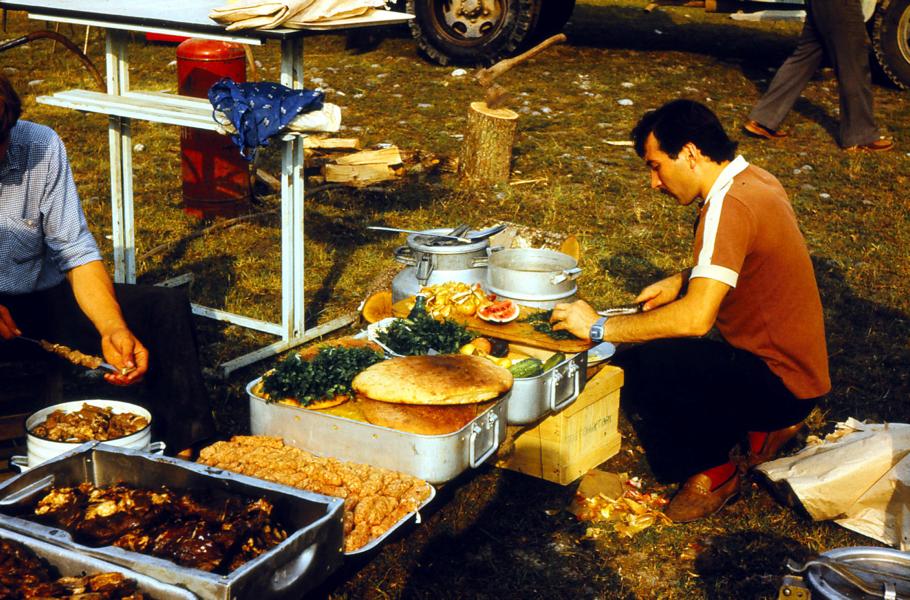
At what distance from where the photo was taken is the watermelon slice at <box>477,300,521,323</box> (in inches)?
157

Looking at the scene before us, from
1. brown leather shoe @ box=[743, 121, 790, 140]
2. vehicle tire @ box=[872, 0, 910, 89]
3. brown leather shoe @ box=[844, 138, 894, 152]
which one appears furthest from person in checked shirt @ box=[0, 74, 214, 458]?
vehicle tire @ box=[872, 0, 910, 89]

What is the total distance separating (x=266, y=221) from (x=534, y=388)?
4.32 m

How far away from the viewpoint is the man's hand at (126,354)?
350 centimetres

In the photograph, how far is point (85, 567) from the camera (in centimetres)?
234

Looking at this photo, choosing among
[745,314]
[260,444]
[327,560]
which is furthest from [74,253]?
[745,314]

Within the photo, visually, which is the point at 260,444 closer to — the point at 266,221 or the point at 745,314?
the point at 745,314

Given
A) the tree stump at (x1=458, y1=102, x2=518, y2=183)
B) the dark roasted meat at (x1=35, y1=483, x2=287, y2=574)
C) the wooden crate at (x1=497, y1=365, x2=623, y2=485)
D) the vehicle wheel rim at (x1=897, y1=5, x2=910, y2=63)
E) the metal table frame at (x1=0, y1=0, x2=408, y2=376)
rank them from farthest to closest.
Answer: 1. the vehicle wheel rim at (x1=897, y1=5, x2=910, y2=63)
2. the tree stump at (x1=458, y1=102, x2=518, y2=183)
3. the metal table frame at (x1=0, y1=0, x2=408, y2=376)
4. the wooden crate at (x1=497, y1=365, x2=623, y2=485)
5. the dark roasted meat at (x1=35, y1=483, x2=287, y2=574)

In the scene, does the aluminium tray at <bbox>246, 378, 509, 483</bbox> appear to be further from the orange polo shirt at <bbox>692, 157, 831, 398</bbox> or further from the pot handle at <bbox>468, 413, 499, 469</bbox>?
the orange polo shirt at <bbox>692, 157, 831, 398</bbox>

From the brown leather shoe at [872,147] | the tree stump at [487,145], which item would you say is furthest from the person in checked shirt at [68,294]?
the brown leather shoe at [872,147]

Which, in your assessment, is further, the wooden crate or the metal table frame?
the metal table frame

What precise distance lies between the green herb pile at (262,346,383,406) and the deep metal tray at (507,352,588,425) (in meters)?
0.60

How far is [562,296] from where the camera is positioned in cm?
421

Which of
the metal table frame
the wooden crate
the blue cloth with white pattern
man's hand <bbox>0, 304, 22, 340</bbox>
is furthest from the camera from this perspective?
the metal table frame

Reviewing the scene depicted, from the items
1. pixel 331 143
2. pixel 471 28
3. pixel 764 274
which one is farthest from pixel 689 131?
pixel 471 28
